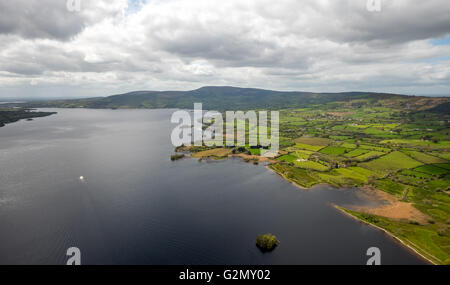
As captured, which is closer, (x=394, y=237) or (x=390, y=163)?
(x=394, y=237)

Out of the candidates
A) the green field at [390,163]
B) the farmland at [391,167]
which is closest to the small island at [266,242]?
the farmland at [391,167]

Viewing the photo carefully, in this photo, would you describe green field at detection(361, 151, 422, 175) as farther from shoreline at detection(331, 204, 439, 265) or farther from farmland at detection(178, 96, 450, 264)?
shoreline at detection(331, 204, 439, 265)

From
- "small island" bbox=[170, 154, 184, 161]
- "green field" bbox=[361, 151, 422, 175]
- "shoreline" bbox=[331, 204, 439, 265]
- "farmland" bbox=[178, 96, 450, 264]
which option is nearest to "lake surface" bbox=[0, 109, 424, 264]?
"shoreline" bbox=[331, 204, 439, 265]

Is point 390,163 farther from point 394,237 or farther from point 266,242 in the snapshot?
point 266,242

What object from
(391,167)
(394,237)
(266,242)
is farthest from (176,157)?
(391,167)

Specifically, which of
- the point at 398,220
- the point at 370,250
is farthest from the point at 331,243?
the point at 398,220

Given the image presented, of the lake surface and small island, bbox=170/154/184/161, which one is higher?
small island, bbox=170/154/184/161

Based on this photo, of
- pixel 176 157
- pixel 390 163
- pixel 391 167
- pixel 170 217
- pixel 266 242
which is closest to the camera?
pixel 266 242
